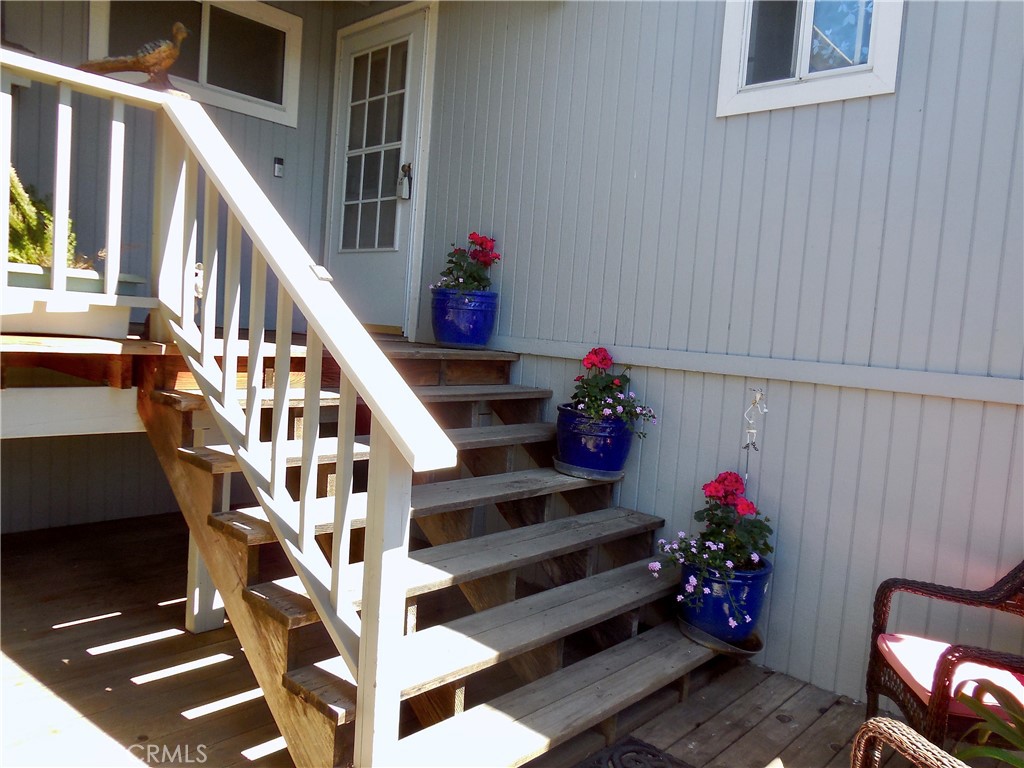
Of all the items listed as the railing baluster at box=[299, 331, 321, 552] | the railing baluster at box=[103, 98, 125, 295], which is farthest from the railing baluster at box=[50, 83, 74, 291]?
the railing baluster at box=[299, 331, 321, 552]

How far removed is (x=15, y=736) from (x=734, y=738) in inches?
78.8

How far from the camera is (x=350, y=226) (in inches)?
173

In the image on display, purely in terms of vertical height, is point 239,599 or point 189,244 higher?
point 189,244

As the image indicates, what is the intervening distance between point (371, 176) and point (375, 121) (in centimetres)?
32

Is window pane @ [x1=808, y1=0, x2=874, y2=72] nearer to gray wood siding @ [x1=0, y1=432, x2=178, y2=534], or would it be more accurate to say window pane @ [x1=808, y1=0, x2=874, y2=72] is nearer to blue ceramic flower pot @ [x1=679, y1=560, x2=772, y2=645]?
blue ceramic flower pot @ [x1=679, y1=560, x2=772, y2=645]

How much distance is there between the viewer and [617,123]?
3.13m

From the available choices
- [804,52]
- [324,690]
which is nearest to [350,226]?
[804,52]

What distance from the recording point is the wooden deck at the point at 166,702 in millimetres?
1978

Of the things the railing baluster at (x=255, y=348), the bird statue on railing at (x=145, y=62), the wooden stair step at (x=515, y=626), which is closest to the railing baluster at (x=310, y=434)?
the railing baluster at (x=255, y=348)

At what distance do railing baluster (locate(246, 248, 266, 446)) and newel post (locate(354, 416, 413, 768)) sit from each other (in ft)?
1.83

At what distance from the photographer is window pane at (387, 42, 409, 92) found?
4.08 m

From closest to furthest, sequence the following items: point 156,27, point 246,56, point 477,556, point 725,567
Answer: point 477,556 → point 725,567 → point 156,27 → point 246,56

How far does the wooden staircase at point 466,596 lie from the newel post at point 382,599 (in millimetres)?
36

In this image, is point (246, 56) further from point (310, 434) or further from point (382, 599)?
point (382, 599)
